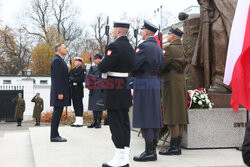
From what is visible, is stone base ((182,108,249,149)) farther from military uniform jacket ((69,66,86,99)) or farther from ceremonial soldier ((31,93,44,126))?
ceremonial soldier ((31,93,44,126))

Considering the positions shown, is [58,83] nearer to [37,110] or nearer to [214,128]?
[214,128]

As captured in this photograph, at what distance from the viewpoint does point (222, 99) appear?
19.9ft

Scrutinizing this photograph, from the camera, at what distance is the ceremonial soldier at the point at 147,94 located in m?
4.58

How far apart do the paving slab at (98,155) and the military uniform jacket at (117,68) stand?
0.84 meters

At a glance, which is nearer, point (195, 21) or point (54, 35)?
point (195, 21)

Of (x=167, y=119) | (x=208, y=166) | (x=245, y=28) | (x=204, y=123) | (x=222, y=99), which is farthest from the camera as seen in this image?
(x=222, y=99)

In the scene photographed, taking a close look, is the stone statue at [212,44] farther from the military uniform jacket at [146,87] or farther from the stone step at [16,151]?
the stone step at [16,151]

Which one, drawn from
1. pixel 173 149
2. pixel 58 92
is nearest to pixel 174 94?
pixel 173 149

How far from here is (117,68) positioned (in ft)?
13.9

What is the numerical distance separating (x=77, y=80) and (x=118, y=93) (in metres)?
4.75

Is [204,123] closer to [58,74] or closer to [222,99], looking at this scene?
[222,99]

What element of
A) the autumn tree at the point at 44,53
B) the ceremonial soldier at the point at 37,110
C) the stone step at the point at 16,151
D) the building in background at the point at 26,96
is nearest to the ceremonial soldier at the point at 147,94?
the stone step at the point at 16,151

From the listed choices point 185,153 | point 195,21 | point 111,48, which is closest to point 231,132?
point 185,153

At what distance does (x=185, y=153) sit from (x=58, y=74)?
2.75m
